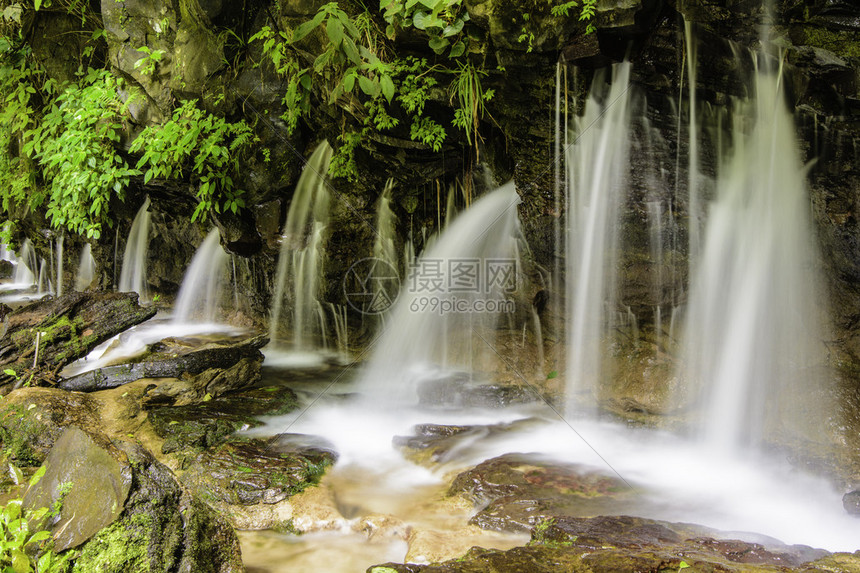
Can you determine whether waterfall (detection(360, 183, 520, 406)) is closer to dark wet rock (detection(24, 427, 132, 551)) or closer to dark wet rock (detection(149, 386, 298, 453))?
dark wet rock (detection(149, 386, 298, 453))

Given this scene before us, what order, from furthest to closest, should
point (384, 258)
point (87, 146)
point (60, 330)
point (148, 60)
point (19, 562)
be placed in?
point (87, 146) < point (148, 60) < point (384, 258) < point (60, 330) < point (19, 562)

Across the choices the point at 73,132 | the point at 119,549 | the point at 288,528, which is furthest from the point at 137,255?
the point at 119,549

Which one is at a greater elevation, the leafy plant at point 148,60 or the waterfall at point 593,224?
the leafy plant at point 148,60

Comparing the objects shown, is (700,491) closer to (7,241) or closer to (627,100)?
(627,100)

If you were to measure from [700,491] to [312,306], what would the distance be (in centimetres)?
502

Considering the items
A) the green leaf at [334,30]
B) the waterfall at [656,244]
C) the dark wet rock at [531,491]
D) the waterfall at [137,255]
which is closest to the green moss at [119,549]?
the dark wet rock at [531,491]

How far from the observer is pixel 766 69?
427cm

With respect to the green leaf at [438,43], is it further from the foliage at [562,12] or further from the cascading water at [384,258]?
the cascading water at [384,258]

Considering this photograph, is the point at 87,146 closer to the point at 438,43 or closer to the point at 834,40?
the point at 438,43

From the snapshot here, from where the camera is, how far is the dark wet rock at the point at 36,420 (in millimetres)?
3736

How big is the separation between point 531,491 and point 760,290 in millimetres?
2526

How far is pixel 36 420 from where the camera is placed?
12.9ft

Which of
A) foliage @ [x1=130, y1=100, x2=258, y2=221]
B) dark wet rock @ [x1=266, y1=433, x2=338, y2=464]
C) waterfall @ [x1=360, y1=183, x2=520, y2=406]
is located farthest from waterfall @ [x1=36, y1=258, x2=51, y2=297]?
dark wet rock @ [x1=266, y1=433, x2=338, y2=464]

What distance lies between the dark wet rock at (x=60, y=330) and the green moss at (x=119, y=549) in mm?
3744
